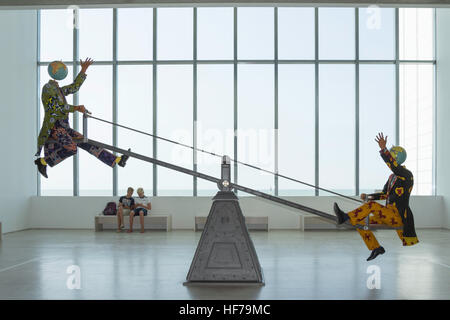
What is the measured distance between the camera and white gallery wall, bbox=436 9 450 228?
1192 cm

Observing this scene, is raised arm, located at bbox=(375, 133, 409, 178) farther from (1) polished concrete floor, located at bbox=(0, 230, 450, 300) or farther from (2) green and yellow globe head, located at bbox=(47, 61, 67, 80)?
(2) green and yellow globe head, located at bbox=(47, 61, 67, 80)

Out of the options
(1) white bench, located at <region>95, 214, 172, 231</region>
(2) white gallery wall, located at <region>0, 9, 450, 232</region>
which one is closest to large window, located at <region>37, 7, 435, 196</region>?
(2) white gallery wall, located at <region>0, 9, 450, 232</region>

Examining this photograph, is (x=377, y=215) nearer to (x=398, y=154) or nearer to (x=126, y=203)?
(x=398, y=154)

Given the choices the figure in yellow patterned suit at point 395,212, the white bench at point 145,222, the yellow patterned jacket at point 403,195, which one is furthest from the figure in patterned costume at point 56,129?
the white bench at point 145,222

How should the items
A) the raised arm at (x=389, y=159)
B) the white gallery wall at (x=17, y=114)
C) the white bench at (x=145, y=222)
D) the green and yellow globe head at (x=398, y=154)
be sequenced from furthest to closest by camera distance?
the white bench at (x=145, y=222), the white gallery wall at (x=17, y=114), the green and yellow globe head at (x=398, y=154), the raised arm at (x=389, y=159)

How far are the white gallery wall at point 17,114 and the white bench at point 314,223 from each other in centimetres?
681

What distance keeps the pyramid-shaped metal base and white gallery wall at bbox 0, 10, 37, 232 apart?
718 centimetres

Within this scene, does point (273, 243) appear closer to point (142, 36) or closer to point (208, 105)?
point (208, 105)

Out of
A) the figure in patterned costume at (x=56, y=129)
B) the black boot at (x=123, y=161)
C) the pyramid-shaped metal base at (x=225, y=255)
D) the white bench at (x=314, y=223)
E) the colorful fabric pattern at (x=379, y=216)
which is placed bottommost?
the white bench at (x=314, y=223)

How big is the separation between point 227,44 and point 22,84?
5212 millimetres

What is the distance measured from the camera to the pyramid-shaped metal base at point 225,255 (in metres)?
5.18

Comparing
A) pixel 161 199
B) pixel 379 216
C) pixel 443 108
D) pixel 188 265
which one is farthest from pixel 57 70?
pixel 443 108

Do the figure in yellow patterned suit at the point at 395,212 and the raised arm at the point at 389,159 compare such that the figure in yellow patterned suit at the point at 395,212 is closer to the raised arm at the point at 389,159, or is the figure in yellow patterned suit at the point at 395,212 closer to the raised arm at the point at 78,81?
the raised arm at the point at 389,159

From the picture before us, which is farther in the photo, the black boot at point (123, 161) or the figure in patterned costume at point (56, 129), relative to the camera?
the black boot at point (123, 161)
